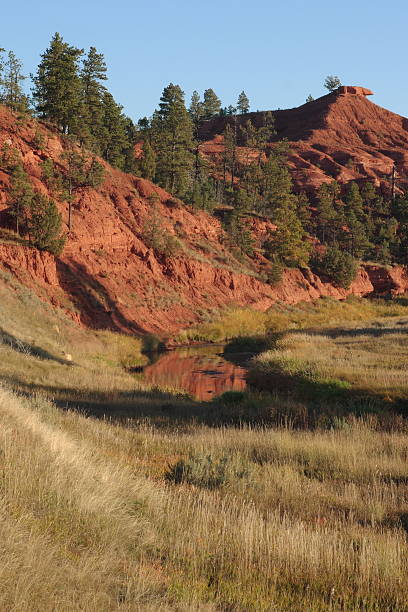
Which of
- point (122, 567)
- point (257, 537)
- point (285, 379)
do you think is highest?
point (122, 567)

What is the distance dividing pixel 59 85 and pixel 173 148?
19880 mm

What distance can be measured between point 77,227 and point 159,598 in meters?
39.9

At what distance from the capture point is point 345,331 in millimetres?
37938

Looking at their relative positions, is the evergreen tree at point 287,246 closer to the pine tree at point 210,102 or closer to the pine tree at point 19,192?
the pine tree at point 19,192

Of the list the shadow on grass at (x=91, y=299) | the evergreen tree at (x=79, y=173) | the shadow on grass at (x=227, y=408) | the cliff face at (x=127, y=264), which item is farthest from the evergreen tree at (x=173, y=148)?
the shadow on grass at (x=227, y=408)

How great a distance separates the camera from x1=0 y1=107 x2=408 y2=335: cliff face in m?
36.8

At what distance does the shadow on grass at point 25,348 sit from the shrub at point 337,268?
161 feet

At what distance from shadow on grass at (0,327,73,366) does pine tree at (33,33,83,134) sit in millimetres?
28901

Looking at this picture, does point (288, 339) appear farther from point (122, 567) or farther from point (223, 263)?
point (122, 567)

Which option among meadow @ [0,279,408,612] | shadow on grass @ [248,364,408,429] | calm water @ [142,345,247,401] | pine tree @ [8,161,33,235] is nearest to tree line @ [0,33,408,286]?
pine tree @ [8,161,33,235]

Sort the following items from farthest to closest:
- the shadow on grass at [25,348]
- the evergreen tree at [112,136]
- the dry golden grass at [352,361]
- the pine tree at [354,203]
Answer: the pine tree at [354,203], the evergreen tree at [112,136], the shadow on grass at [25,348], the dry golden grass at [352,361]

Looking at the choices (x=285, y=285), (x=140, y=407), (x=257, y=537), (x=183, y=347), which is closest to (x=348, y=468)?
(x=257, y=537)

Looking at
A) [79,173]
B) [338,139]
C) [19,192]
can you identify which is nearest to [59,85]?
[79,173]

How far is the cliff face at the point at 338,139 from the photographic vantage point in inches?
4040
